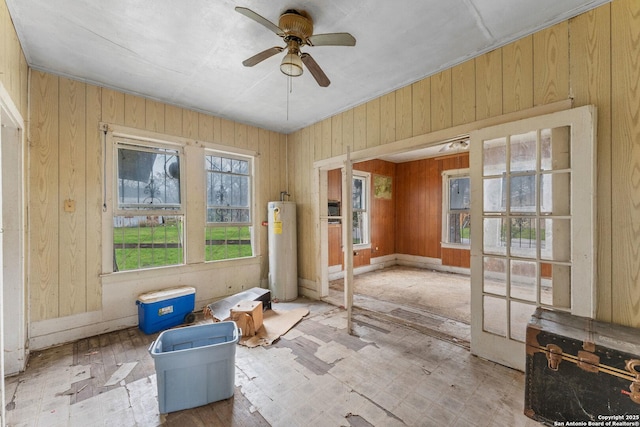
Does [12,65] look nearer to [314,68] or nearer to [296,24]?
[296,24]

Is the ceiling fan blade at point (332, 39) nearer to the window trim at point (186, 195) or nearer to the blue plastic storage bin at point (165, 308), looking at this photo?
the window trim at point (186, 195)

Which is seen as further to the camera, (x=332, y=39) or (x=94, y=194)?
(x=94, y=194)

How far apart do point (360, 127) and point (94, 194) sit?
3313 millimetres

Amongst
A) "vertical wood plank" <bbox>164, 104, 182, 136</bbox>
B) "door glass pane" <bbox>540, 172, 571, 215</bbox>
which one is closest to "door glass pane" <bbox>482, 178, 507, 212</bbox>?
"door glass pane" <bbox>540, 172, 571, 215</bbox>

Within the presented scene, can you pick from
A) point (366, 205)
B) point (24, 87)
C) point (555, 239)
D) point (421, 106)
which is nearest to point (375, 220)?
point (366, 205)

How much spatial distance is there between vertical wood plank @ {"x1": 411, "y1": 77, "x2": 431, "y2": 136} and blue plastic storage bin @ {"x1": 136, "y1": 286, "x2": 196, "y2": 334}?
11.2 ft

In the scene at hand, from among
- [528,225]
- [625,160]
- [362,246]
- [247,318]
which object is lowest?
[247,318]

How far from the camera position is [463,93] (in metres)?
2.58

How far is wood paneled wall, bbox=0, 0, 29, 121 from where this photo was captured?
1808mm

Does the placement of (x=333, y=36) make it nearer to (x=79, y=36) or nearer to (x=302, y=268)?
(x=79, y=36)

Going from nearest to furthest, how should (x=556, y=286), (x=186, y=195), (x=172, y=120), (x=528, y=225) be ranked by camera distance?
(x=556, y=286) < (x=528, y=225) < (x=172, y=120) < (x=186, y=195)

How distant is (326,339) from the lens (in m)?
2.82

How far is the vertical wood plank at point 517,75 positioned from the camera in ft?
7.25

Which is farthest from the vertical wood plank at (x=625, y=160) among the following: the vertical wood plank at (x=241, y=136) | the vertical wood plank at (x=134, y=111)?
the vertical wood plank at (x=134, y=111)
